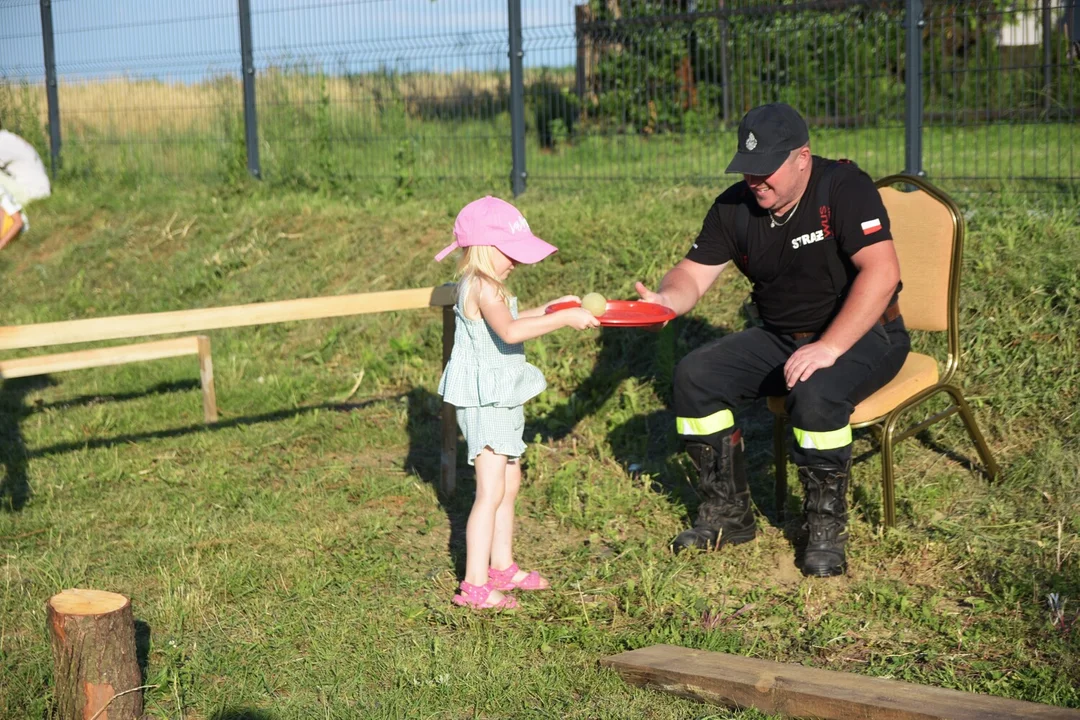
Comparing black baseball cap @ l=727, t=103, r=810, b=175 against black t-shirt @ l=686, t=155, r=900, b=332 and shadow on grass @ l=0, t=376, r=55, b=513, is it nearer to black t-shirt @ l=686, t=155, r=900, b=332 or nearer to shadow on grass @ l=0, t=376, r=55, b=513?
black t-shirt @ l=686, t=155, r=900, b=332

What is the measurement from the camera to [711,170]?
8.88 metres

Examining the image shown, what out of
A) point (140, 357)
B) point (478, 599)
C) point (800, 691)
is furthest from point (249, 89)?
point (800, 691)

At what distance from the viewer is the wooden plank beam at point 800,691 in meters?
2.93

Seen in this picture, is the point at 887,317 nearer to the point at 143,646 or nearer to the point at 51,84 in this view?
the point at 143,646

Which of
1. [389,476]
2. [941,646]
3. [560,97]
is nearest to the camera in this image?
[941,646]

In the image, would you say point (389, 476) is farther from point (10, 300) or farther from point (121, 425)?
point (10, 300)

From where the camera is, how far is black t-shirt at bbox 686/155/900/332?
428 cm

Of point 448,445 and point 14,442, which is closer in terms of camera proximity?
point 448,445

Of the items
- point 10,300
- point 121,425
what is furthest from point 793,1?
point 10,300

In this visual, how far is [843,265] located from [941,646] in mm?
1503

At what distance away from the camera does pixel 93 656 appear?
3086 mm

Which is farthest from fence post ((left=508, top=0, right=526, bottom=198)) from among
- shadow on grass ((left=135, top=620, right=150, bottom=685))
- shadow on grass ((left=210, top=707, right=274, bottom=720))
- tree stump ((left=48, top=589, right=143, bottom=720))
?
tree stump ((left=48, top=589, right=143, bottom=720))

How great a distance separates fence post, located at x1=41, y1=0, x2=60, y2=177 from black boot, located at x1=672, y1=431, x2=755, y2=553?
36.6 feet

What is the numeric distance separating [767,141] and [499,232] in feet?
3.56
